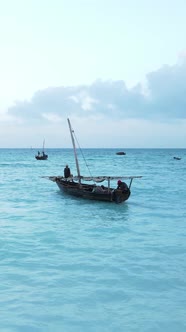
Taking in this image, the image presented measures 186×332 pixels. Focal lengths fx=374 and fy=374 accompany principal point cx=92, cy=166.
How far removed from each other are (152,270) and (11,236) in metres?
7.07

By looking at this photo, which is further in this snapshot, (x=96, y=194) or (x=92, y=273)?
(x=96, y=194)

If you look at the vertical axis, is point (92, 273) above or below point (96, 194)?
below

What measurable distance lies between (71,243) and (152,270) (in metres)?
4.49

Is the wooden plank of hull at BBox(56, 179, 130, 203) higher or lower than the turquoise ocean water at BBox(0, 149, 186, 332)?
higher

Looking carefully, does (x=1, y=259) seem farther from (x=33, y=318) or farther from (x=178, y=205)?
(x=178, y=205)

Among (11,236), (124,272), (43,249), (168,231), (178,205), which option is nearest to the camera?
(124,272)

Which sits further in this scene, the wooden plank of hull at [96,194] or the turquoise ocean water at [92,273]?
the wooden plank of hull at [96,194]

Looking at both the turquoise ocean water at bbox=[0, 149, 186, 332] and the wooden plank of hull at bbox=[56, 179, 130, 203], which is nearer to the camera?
the turquoise ocean water at bbox=[0, 149, 186, 332]

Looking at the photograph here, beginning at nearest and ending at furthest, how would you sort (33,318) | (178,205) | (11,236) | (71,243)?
(33,318) < (71,243) < (11,236) < (178,205)

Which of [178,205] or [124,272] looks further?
[178,205]

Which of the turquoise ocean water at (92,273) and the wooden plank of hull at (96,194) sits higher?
the wooden plank of hull at (96,194)

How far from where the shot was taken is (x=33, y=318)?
8477 mm

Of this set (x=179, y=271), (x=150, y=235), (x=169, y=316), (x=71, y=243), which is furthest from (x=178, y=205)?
(x=169, y=316)

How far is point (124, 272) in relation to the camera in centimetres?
1152
